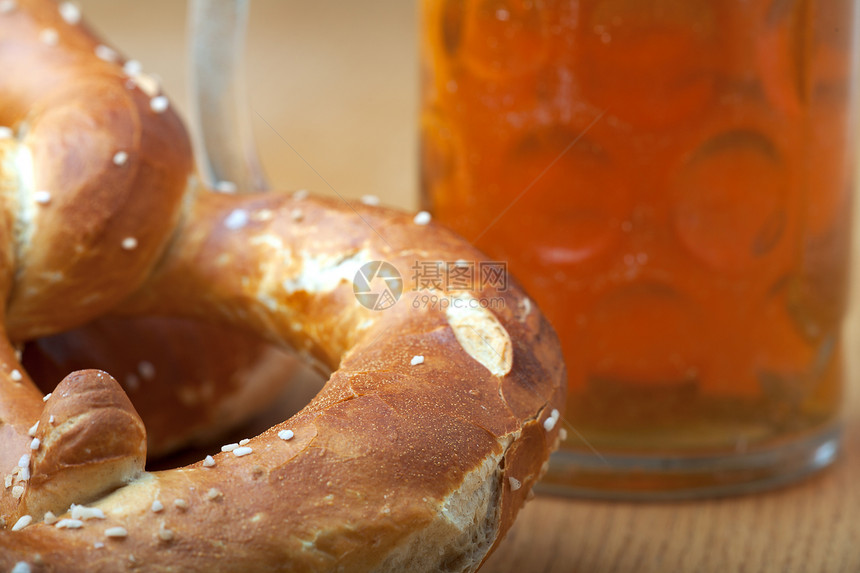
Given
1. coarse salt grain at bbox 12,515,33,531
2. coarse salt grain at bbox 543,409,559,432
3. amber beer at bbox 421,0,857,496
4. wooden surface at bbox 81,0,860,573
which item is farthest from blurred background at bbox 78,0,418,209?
coarse salt grain at bbox 12,515,33,531

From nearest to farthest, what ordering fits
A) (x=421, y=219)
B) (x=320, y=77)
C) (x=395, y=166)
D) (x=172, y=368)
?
1. (x=421, y=219)
2. (x=172, y=368)
3. (x=395, y=166)
4. (x=320, y=77)

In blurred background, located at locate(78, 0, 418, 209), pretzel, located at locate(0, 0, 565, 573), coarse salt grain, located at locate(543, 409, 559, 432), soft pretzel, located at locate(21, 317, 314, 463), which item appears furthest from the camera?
blurred background, located at locate(78, 0, 418, 209)

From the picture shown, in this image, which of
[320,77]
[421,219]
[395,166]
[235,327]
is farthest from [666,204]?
[320,77]

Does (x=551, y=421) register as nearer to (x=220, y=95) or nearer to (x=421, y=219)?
(x=421, y=219)

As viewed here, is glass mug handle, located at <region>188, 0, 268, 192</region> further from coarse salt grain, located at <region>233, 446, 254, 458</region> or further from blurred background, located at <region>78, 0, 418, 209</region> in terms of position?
blurred background, located at <region>78, 0, 418, 209</region>

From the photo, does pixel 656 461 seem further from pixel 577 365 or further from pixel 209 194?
pixel 209 194

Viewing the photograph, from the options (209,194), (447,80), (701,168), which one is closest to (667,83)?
(701,168)

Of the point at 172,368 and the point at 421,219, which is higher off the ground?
the point at 421,219
